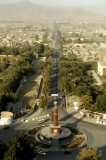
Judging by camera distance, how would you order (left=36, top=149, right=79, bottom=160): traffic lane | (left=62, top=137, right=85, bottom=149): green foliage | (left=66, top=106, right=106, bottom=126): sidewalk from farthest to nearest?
(left=66, top=106, right=106, bottom=126): sidewalk < (left=62, top=137, right=85, bottom=149): green foliage < (left=36, top=149, right=79, bottom=160): traffic lane

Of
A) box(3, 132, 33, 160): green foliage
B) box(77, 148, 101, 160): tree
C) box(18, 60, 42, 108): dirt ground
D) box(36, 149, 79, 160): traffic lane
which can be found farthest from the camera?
box(18, 60, 42, 108): dirt ground

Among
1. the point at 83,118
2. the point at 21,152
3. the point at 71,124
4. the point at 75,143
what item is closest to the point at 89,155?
the point at 75,143

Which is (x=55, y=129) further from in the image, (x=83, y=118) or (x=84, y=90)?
(x=84, y=90)

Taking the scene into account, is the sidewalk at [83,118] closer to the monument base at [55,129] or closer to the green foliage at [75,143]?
the green foliage at [75,143]

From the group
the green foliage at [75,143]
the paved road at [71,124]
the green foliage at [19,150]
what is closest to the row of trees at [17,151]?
the green foliage at [19,150]

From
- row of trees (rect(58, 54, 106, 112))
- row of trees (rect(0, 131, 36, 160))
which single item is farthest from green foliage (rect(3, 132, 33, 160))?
row of trees (rect(58, 54, 106, 112))

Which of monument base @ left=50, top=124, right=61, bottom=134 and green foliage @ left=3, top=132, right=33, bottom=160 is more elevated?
green foliage @ left=3, top=132, right=33, bottom=160

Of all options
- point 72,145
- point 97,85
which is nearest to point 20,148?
point 72,145

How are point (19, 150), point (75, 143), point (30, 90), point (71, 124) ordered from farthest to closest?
point (30, 90) < point (71, 124) < point (75, 143) < point (19, 150)

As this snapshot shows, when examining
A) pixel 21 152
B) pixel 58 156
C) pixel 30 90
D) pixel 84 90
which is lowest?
pixel 58 156

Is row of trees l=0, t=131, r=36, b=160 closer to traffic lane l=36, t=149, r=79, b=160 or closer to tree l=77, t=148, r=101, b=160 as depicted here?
traffic lane l=36, t=149, r=79, b=160
